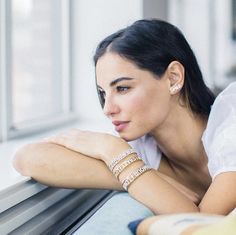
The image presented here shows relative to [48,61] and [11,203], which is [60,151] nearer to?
[11,203]

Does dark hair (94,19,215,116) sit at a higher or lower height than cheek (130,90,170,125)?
higher

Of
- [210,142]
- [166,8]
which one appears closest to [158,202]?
[210,142]

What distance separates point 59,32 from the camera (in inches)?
94.5

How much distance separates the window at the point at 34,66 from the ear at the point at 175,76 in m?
0.74

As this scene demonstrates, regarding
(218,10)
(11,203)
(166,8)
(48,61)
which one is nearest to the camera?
(11,203)

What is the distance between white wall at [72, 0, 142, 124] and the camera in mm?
2316

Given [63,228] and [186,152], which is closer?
[63,228]

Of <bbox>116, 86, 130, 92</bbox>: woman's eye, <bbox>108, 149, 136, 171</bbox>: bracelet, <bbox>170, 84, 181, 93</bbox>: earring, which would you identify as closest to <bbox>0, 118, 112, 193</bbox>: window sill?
<bbox>108, 149, 136, 171</bbox>: bracelet

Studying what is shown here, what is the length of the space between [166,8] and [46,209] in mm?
2094

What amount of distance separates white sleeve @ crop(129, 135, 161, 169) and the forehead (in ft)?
0.98

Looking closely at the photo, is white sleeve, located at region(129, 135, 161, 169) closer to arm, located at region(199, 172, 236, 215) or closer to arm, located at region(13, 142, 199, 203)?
arm, located at region(13, 142, 199, 203)

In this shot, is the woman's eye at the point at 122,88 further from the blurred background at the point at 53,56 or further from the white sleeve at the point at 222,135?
the blurred background at the point at 53,56

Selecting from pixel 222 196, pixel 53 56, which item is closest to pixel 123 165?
pixel 222 196

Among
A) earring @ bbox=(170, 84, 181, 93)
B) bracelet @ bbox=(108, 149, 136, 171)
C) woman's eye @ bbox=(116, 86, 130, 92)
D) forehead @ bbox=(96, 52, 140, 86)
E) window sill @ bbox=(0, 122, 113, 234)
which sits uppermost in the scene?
forehead @ bbox=(96, 52, 140, 86)
